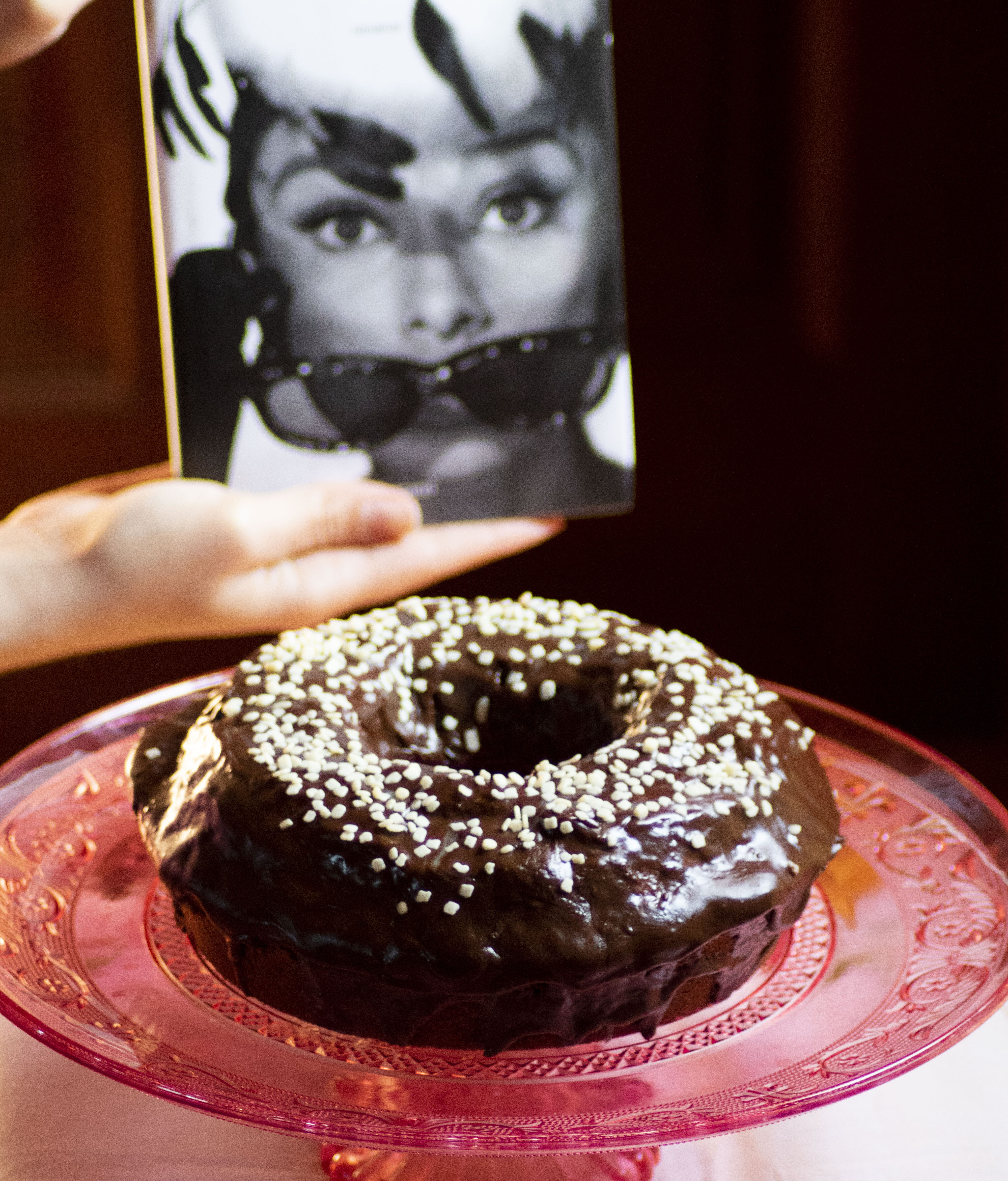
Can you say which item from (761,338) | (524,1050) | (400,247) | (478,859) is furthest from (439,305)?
(761,338)

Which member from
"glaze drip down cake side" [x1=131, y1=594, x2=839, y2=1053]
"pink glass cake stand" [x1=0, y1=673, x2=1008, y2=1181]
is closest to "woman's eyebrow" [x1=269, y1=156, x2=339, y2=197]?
"glaze drip down cake side" [x1=131, y1=594, x2=839, y2=1053]

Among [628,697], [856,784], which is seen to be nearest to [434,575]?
[628,697]

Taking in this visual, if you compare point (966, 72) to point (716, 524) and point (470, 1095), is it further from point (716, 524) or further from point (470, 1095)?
point (470, 1095)

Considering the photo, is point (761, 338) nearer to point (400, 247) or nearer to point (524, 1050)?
point (400, 247)

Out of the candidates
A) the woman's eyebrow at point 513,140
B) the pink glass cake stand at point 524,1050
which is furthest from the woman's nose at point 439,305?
the pink glass cake stand at point 524,1050

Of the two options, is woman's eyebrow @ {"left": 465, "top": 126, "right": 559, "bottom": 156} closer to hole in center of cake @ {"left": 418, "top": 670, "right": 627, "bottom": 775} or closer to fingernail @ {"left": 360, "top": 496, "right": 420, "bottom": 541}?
fingernail @ {"left": 360, "top": 496, "right": 420, "bottom": 541}

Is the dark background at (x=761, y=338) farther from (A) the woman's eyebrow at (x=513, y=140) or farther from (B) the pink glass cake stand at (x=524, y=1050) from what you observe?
(B) the pink glass cake stand at (x=524, y=1050)
